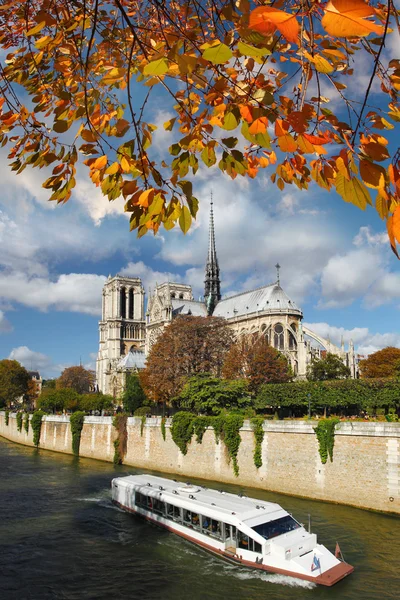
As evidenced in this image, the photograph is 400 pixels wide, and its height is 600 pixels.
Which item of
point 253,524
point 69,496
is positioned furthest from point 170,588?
point 69,496

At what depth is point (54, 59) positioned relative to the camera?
5051 millimetres

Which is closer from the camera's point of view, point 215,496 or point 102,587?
point 102,587

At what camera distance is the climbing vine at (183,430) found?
35.7 meters

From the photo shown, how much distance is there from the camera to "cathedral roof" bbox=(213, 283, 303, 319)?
8038cm

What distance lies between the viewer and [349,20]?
233cm

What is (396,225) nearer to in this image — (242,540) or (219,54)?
(219,54)

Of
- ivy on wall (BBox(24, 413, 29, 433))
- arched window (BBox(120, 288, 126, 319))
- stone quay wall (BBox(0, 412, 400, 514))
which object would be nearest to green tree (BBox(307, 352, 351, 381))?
stone quay wall (BBox(0, 412, 400, 514))

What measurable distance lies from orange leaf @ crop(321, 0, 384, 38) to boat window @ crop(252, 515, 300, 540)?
18.4 m

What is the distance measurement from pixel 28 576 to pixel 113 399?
5774 centimetres

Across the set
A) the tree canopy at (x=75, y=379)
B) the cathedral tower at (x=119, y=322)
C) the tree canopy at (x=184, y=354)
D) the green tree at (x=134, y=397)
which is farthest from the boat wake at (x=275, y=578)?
the tree canopy at (x=75, y=379)

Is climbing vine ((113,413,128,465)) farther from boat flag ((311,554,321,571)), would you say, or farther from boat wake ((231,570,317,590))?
boat flag ((311,554,321,571))

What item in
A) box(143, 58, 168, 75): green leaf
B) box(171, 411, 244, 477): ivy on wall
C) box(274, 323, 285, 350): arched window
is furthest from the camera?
box(274, 323, 285, 350): arched window

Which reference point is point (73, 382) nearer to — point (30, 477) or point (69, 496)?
point (30, 477)

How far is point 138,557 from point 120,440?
968 inches
